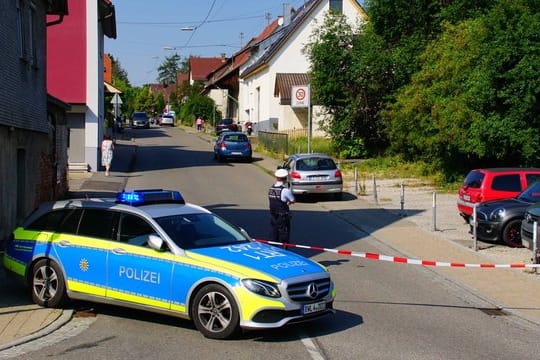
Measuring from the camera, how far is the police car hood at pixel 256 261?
8.12 metres

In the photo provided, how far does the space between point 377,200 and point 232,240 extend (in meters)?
15.8

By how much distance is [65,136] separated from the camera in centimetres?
2416

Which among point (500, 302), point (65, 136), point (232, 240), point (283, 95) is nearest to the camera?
point (232, 240)

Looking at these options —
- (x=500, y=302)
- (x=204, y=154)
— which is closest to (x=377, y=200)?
(x=500, y=302)

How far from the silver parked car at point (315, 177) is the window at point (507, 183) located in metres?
7.61

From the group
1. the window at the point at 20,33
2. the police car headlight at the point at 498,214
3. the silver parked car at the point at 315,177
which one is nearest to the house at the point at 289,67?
the silver parked car at the point at 315,177

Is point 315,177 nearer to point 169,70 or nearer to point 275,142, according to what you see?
point 275,142

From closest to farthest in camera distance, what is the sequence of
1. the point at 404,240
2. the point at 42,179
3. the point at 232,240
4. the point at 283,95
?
the point at 232,240 < the point at 404,240 < the point at 42,179 < the point at 283,95

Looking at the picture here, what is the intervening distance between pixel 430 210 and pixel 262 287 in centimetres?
1533

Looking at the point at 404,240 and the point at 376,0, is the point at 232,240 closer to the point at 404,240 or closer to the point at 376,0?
the point at 404,240

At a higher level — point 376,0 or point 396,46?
point 376,0

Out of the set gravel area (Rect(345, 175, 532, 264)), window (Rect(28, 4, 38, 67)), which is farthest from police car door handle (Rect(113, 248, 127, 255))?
window (Rect(28, 4, 38, 67))

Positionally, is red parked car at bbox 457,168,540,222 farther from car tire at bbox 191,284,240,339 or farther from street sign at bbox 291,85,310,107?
street sign at bbox 291,85,310,107

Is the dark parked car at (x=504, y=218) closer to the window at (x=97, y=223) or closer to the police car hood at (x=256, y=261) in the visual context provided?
the police car hood at (x=256, y=261)
